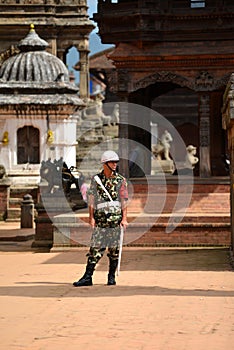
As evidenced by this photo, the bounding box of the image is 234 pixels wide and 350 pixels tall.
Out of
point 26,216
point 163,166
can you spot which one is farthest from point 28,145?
point 26,216

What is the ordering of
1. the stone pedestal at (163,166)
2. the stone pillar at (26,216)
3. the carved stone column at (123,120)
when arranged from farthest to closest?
1. the stone pedestal at (163,166)
2. the stone pillar at (26,216)
3. the carved stone column at (123,120)

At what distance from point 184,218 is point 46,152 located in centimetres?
1756

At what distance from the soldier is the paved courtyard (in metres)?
0.28

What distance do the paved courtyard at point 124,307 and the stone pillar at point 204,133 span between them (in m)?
6.12

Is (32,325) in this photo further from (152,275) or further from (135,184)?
(135,184)

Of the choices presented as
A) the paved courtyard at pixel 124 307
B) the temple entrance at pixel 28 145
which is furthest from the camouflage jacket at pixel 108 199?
the temple entrance at pixel 28 145

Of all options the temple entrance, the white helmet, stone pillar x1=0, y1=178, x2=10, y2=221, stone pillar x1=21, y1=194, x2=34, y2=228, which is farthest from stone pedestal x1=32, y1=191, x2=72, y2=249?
the temple entrance

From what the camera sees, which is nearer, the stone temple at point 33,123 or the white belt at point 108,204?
the white belt at point 108,204

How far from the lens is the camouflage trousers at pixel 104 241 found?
1298cm

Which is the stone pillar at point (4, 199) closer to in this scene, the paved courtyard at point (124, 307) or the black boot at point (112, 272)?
the paved courtyard at point (124, 307)

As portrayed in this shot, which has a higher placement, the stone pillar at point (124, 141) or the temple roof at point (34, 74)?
the temple roof at point (34, 74)

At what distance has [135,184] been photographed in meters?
22.3

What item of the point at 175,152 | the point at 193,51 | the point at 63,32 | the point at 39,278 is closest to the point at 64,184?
the point at 193,51

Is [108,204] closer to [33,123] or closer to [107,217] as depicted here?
[107,217]
